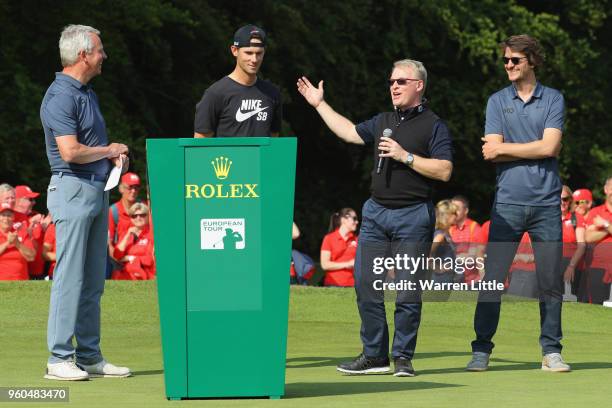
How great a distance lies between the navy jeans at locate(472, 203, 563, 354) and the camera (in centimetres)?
972

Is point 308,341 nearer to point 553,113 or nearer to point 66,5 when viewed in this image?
point 553,113

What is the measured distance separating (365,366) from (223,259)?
6.44ft

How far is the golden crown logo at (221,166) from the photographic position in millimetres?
7746

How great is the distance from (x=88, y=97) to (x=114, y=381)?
1.71 m

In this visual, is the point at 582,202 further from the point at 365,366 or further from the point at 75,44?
the point at 75,44

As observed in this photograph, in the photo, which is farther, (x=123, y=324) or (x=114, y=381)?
(x=123, y=324)

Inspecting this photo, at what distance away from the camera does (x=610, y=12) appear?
98.6ft

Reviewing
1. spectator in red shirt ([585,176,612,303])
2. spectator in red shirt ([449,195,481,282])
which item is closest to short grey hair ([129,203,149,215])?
spectator in red shirt ([449,195,481,282])

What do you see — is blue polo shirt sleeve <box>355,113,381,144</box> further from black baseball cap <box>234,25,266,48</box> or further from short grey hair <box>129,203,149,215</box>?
short grey hair <box>129,203,149,215</box>

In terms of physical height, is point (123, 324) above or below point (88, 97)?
below

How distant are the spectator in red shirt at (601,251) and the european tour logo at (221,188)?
9.48 meters

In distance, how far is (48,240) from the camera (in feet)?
52.5

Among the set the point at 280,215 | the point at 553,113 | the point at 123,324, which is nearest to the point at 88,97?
the point at 280,215

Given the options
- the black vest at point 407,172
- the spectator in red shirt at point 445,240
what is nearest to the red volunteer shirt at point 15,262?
the spectator in red shirt at point 445,240
